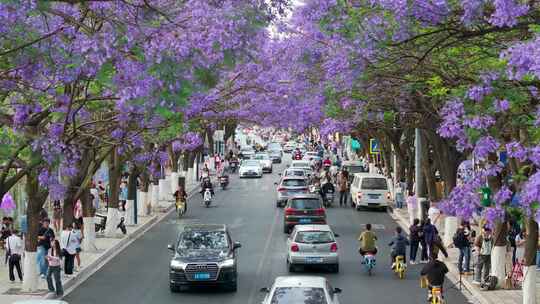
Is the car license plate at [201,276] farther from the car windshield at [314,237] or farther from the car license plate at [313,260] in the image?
the car windshield at [314,237]

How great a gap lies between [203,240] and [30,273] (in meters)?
4.22

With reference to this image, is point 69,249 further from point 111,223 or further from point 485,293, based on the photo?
point 485,293

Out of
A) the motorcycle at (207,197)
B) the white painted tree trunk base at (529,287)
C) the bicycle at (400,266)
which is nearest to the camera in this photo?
the white painted tree trunk base at (529,287)

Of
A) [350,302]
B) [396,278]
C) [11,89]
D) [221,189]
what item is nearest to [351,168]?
[221,189]

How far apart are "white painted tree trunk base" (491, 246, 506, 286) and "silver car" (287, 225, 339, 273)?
4299 millimetres

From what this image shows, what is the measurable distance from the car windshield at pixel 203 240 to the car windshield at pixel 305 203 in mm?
10548

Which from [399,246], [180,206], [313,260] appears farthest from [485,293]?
[180,206]

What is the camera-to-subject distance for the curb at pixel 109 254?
24.5m

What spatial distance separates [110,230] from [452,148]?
12.5m

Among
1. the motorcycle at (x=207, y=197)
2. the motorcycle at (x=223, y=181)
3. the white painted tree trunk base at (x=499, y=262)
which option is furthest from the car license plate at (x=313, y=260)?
the motorcycle at (x=223, y=181)

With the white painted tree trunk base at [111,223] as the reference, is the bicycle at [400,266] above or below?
below

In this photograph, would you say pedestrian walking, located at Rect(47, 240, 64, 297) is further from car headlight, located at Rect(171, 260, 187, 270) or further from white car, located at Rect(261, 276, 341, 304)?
white car, located at Rect(261, 276, 341, 304)

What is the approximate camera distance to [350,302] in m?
21.5

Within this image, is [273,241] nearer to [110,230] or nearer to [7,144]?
[110,230]
